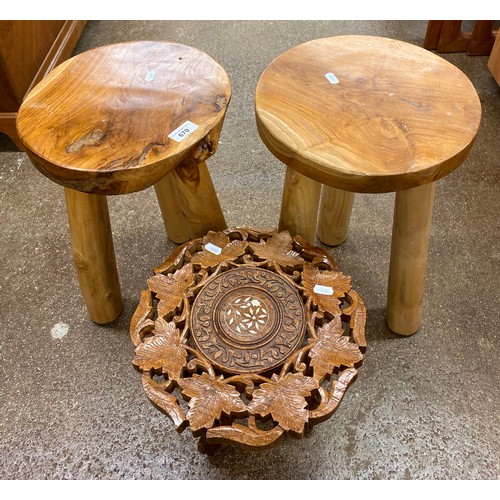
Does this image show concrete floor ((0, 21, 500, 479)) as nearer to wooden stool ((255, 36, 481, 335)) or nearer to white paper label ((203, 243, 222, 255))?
wooden stool ((255, 36, 481, 335))

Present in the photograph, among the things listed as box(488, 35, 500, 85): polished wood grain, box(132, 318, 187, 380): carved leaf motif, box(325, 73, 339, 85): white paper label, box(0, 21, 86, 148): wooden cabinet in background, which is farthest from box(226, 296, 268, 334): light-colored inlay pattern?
box(488, 35, 500, 85): polished wood grain

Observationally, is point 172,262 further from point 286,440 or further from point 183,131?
point 286,440

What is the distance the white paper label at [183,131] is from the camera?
0.96 m

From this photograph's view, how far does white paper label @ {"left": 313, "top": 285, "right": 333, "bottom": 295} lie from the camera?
1.03 meters

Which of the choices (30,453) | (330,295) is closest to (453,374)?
(330,295)

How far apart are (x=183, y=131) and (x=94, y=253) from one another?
436 mm

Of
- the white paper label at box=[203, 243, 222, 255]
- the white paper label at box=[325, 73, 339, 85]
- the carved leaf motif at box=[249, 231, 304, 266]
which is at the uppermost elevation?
the white paper label at box=[325, 73, 339, 85]

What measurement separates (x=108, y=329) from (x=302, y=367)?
27.7 inches

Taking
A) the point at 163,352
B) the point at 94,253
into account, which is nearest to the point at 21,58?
the point at 94,253

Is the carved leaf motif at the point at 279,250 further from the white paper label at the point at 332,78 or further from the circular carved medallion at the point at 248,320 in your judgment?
the white paper label at the point at 332,78

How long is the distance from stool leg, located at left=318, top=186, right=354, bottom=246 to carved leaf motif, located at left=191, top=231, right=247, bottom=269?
1.32 ft

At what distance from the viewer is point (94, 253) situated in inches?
48.2

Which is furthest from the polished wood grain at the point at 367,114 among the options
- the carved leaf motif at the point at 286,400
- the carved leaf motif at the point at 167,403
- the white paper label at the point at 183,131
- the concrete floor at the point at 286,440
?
the concrete floor at the point at 286,440

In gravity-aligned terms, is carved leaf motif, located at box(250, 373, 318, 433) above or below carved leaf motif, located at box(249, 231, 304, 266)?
below
